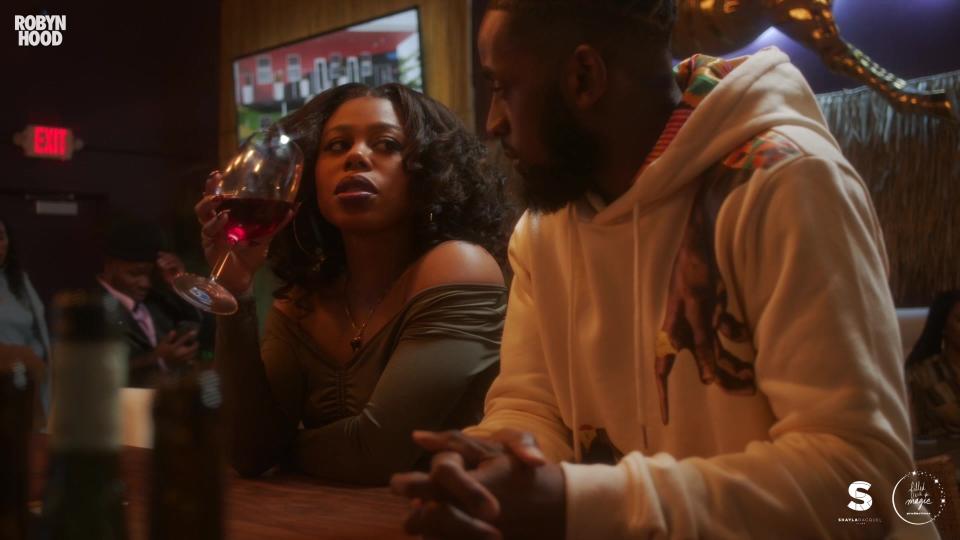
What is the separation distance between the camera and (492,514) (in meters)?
0.67

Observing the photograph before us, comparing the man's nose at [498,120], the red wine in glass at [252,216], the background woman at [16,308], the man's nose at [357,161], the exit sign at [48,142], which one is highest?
the exit sign at [48,142]

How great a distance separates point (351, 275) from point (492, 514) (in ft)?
3.37

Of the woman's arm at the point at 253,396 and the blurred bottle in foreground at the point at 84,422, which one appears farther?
the woman's arm at the point at 253,396

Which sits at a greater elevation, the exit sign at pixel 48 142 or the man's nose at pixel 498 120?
the exit sign at pixel 48 142

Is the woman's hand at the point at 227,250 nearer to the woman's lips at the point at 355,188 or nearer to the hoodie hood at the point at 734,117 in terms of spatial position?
the woman's lips at the point at 355,188

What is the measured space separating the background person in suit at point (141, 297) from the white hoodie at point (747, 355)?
6.22ft

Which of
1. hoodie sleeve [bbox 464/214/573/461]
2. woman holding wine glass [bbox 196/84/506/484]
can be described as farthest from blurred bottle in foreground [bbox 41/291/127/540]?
woman holding wine glass [bbox 196/84/506/484]

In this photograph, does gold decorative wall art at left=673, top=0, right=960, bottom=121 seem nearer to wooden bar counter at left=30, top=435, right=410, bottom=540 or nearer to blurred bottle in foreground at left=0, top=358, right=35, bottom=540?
wooden bar counter at left=30, top=435, right=410, bottom=540

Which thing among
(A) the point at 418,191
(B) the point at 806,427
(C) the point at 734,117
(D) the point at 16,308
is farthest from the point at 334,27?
(B) the point at 806,427

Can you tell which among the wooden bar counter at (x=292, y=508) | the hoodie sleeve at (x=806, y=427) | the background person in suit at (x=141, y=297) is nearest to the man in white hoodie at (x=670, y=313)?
the hoodie sleeve at (x=806, y=427)

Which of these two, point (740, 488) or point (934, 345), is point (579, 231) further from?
point (934, 345)

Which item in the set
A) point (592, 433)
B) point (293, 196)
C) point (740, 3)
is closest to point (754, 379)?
point (592, 433)

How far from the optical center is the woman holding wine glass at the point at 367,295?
1.32 metres

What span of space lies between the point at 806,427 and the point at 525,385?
43cm
